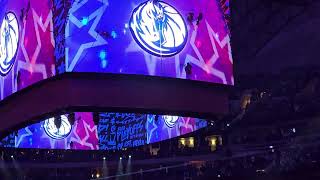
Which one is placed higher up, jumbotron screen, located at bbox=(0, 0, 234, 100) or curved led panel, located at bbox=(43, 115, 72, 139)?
jumbotron screen, located at bbox=(0, 0, 234, 100)

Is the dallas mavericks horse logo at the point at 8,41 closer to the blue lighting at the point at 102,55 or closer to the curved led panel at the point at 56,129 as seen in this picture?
the blue lighting at the point at 102,55

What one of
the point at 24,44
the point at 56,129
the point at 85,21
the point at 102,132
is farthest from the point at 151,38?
the point at 102,132

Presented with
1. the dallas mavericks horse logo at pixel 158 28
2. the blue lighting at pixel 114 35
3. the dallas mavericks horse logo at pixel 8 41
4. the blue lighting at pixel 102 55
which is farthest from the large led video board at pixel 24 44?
the dallas mavericks horse logo at pixel 158 28

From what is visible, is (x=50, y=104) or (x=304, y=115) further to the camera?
(x=304, y=115)

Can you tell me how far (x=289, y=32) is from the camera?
12.4 m

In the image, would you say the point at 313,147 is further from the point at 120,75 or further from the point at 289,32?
the point at 120,75

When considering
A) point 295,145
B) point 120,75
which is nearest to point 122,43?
point 120,75

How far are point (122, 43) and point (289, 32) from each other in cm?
499

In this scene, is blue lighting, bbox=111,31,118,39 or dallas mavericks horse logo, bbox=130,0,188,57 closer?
blue lighting, bbox=111,31,118,39

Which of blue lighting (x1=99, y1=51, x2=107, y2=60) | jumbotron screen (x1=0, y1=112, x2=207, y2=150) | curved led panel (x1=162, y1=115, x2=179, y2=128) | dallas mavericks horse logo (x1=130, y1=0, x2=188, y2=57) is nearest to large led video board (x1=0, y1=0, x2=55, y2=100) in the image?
blue lighting (x1=99, y1=51, x2=107, y2=60)

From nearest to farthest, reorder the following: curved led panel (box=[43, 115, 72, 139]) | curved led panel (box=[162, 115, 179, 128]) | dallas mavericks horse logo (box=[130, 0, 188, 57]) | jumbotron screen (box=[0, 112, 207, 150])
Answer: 1. dallas mavericks horse logo (box=[130, 0, 188, 57])
2. curved led panel (box=[162, 115, 179, 128])
3. jumbotron screen (box=[0, 112, 207, 150])
4. curved led panel (box=[43, 115, 72, 139])

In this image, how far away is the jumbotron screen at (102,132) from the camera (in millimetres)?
14461

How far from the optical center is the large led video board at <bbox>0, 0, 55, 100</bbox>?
382 inches

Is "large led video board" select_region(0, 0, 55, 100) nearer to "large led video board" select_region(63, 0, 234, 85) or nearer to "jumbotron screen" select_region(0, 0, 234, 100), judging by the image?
"jumbotron screen" select_region(0, 0, 234, 100)
